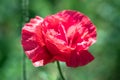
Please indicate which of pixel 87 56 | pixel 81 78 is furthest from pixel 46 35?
pixel 81 78

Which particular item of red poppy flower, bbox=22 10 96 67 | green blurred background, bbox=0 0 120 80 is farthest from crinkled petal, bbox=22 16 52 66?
green blurred background, bbox=0 0 120 80

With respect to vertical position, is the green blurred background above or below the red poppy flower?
below

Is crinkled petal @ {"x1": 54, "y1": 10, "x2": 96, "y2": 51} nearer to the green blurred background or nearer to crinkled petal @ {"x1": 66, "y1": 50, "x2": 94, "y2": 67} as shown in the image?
crinkled petal @ {"x1": 66, "y1": 50, "x2": 94, "y2": 67}

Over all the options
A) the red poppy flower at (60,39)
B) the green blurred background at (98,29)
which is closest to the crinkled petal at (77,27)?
the red poppy flower at (60,39)

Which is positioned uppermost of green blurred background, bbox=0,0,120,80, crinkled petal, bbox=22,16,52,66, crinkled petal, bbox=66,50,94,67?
crinkled petal, bbox=22,16,52,66

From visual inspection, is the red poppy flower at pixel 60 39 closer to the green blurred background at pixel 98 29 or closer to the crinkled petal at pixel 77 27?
the crinkled petal at pixel 77 27

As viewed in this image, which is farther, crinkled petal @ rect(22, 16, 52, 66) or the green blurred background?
the green blurred background

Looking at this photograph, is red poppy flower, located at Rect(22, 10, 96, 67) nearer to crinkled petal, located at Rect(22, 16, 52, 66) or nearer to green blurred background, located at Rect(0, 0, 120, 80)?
crinkled petal, located at Rect(22, 16, 52, 66)

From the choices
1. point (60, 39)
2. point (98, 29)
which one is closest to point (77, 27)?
point (60, 39)
